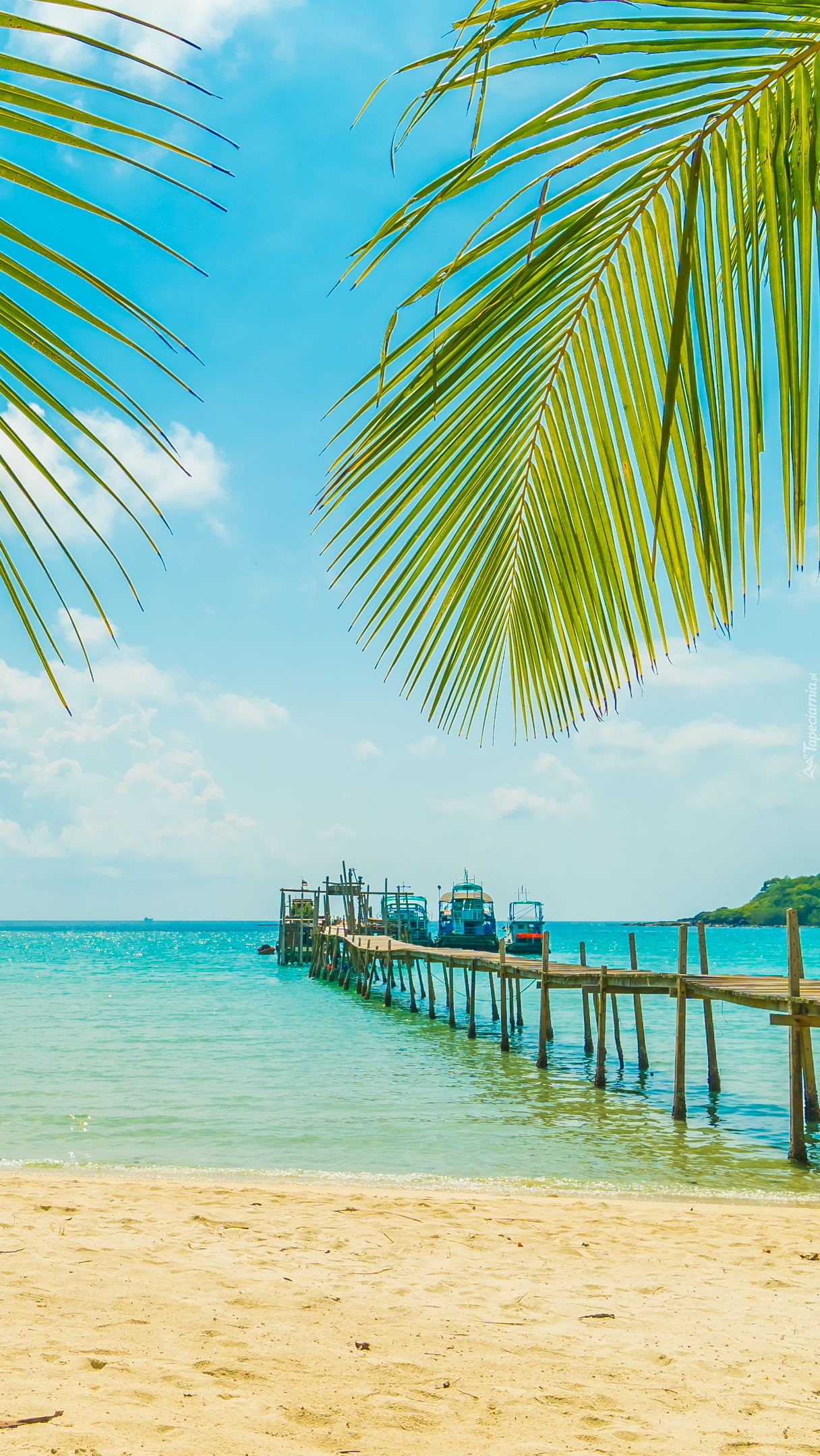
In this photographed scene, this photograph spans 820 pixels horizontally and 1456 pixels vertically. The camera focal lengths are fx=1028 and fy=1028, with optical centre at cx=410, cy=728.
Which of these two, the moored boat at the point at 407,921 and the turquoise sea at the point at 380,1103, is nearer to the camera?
the turquoise sea at the point at 380,1103

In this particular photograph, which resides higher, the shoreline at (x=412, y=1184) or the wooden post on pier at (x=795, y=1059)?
the wooden post on pier at (x=795, y=1059)

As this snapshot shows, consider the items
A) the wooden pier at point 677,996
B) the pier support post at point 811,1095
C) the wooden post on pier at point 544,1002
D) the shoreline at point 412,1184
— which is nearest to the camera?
the shoreline at point 412,1184

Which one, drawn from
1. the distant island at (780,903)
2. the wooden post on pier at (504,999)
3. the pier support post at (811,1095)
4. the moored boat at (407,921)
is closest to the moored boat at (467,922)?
the moored boat at (407,921)

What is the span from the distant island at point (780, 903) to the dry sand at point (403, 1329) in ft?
306

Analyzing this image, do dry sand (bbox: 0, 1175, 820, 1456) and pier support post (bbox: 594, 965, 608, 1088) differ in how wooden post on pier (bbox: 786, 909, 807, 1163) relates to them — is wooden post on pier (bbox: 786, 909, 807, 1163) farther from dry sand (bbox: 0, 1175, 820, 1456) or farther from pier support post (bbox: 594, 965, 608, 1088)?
pier support post (bbox: 594, 965, 608, 1088)

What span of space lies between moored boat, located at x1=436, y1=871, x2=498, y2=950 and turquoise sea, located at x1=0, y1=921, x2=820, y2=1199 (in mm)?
10379

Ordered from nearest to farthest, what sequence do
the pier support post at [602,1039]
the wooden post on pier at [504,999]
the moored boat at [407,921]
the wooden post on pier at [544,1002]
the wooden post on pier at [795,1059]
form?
the wooden post on pier at [795,1059]
the pier support post at [602,1039]
the wooden post on pier at [544,1002]
the wooden post on pier at [504,999]
the moored boat at [407,921]

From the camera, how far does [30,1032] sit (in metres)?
25.8

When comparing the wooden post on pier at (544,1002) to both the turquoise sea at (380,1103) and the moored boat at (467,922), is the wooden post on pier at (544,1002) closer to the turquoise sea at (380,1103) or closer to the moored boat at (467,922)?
the turquoise sea at (380,1103)

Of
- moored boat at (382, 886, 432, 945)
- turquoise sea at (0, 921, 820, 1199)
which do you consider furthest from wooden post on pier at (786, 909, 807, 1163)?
moored boat at (382, 886, 432, 945)

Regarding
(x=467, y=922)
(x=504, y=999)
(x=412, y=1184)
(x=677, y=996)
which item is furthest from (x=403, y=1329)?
(x=467, y=922)

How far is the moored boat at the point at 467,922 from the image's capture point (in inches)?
1719

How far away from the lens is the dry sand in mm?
3744

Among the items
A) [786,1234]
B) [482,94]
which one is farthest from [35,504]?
[786,1234]
